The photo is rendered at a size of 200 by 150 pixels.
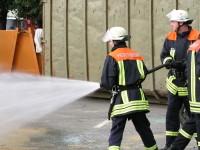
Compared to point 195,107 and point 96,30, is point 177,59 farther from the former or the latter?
point 96,30

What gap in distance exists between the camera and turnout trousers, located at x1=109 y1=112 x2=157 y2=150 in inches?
265

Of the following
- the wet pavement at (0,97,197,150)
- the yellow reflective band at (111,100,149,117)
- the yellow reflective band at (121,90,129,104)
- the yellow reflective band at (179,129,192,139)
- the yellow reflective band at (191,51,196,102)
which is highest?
the yellow reflective band at (191,51,196,102)

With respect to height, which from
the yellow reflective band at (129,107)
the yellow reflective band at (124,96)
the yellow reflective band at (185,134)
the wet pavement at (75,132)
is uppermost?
the yellow reflective band at (124,96)

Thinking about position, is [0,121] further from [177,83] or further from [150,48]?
[177,83]

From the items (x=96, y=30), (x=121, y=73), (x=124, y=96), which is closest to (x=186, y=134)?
(x=124, y=96)

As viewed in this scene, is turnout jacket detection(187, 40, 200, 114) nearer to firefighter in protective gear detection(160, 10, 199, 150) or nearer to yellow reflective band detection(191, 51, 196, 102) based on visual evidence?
yellow reflective band detection(191, 51, 196, 102)

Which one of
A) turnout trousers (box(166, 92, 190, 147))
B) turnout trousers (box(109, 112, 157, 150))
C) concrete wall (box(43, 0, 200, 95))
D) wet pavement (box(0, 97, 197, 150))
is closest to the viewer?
turnout trousers (box(109, 112, 157, 150))

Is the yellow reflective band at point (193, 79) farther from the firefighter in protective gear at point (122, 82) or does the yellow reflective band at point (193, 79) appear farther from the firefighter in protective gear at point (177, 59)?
the firefighter in protective gear at point (177, 59)

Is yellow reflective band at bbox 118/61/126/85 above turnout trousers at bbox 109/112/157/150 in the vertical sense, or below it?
above

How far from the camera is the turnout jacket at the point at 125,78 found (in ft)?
21.7

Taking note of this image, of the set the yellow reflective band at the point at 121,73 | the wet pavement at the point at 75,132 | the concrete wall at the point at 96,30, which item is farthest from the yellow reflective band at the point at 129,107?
the concrete wall at the point at 96,30

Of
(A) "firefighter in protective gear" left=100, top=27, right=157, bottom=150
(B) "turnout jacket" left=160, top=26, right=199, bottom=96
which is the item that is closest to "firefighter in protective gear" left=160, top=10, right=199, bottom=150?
(B) "turnout jacket" left=160, top=26, right=199, bottom=96

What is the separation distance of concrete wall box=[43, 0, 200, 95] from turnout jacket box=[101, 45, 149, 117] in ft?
12.8

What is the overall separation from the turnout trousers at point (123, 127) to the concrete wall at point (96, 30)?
3.94 m
